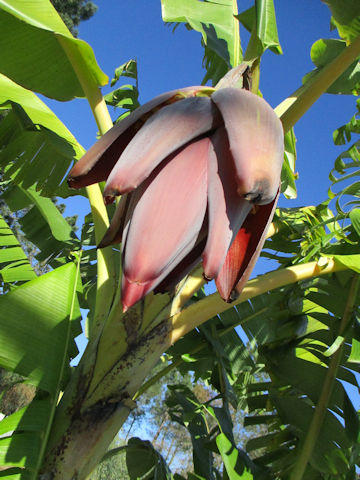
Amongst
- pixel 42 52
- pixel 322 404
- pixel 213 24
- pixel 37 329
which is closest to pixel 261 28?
pixel 213 24

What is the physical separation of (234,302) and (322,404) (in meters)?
0.54

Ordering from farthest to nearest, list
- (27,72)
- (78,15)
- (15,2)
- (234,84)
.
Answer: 1. (78,15)
2. (27,72)
3. (15,2)
4. (234,84)

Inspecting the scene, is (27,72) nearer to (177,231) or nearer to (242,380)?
(177,231)

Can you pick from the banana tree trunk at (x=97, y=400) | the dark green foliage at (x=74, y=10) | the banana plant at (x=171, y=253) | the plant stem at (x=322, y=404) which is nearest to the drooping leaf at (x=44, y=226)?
the banana plant at (x=171, y=253)

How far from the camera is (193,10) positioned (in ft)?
4.03

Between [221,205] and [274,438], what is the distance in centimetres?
115

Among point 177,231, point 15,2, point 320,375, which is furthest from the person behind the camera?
point 320,375

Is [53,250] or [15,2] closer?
[15,2]

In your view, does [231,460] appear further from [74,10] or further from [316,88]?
[74,10]

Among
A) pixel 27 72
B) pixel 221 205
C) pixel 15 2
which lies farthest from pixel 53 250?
pixel 221 205

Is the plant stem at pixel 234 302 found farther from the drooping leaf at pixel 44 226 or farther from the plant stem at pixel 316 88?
the drooping leaf at pixel 44 226

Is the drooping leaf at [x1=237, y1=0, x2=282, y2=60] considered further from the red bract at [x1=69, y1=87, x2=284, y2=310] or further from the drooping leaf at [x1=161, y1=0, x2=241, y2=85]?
the red bract at [x1=69, y1=87, x2=284, y2=310]

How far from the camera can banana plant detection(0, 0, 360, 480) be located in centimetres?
43

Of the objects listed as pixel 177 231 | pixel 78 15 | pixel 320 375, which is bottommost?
pixel 320 375
